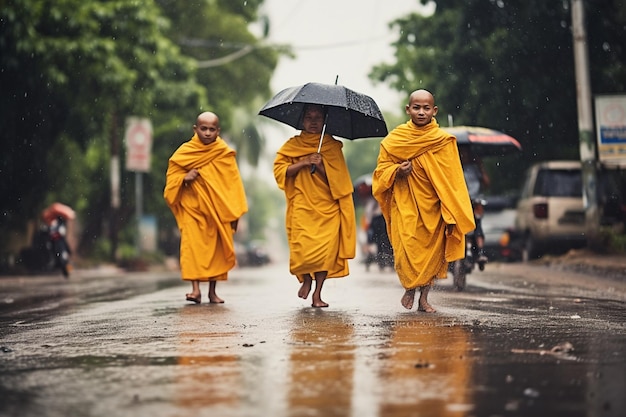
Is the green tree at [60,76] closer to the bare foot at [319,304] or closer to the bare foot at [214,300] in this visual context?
the bare foot at [214,300]

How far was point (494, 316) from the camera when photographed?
7375mm

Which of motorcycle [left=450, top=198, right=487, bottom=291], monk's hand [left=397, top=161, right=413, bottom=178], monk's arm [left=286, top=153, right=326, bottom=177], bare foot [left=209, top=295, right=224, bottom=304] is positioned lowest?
bare foot [left=209, top=295, right=224, bottom=304]

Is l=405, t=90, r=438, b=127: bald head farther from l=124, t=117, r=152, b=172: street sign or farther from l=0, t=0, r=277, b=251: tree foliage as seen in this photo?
l=124, t=117, r=152, b=172: street sign

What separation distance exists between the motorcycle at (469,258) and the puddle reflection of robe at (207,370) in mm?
4152

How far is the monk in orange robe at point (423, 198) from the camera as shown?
785cm

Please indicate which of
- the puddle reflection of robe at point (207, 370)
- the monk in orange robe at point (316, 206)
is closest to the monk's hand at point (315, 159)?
the monk in orange robe at point (316, 206)

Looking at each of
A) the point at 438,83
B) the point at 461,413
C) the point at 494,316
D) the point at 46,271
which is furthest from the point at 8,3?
the point at 461,413

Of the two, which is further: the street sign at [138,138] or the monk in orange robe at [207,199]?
the street sign at [138,138]

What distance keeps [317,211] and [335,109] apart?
103cm

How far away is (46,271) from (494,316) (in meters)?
14.9

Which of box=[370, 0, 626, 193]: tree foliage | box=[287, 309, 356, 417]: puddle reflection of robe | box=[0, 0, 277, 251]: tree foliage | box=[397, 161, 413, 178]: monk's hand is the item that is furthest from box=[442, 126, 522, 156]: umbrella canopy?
box=[0, 0, 277, 251]: tree foliage

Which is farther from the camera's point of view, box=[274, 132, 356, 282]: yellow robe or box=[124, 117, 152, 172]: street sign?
box=[124, 117, 152, 172]: street sign

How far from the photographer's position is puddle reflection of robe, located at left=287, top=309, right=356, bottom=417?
3.96 metres

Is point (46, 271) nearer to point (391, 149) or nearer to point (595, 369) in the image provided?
point (391, 149)
